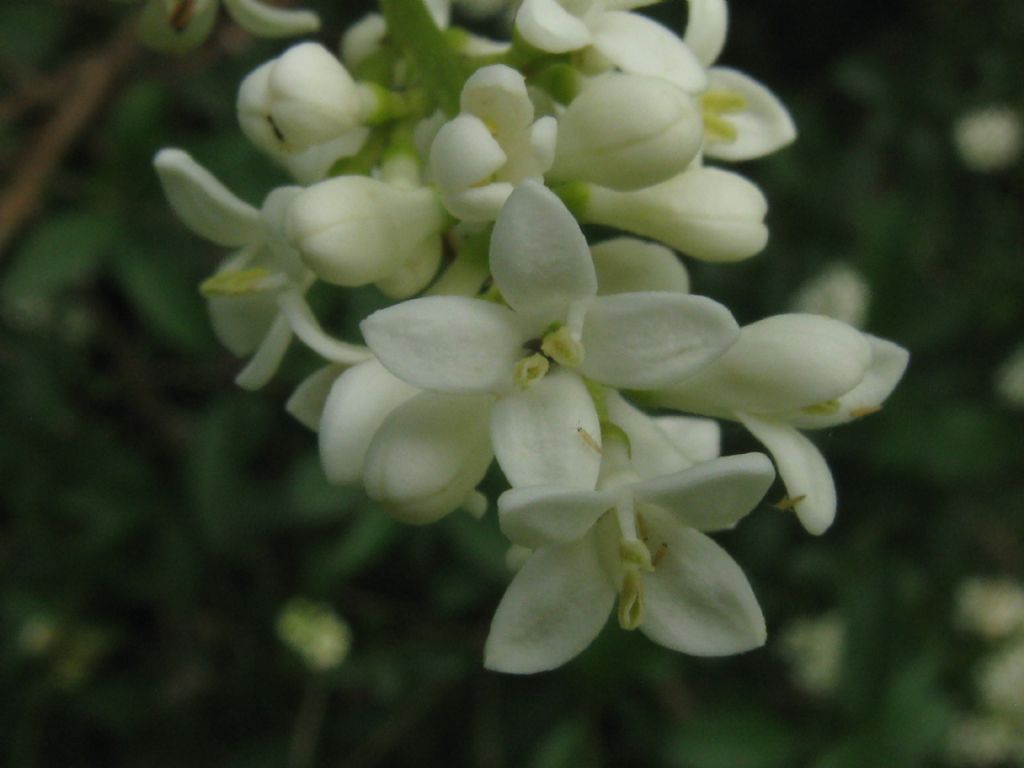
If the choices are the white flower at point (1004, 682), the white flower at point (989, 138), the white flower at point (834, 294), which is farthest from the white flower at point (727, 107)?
the white flower at point (989, 138)

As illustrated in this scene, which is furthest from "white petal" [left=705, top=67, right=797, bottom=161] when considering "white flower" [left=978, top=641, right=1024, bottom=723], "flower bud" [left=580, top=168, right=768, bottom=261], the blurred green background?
"white flower" [left=978, top=641, right=1024, bottom=723]

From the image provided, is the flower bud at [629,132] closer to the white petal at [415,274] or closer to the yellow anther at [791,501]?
the white petal at [415,274]

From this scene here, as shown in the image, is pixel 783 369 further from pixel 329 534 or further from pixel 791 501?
pixel 329 534

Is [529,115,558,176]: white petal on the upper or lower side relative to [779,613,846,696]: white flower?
upper

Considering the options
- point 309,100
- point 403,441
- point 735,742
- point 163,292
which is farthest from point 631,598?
point 163,292

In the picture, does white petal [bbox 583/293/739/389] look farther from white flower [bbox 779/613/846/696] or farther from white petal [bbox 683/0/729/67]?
white flower [bbox 779/613/846/696]

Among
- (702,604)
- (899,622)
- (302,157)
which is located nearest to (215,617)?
(899,622)
